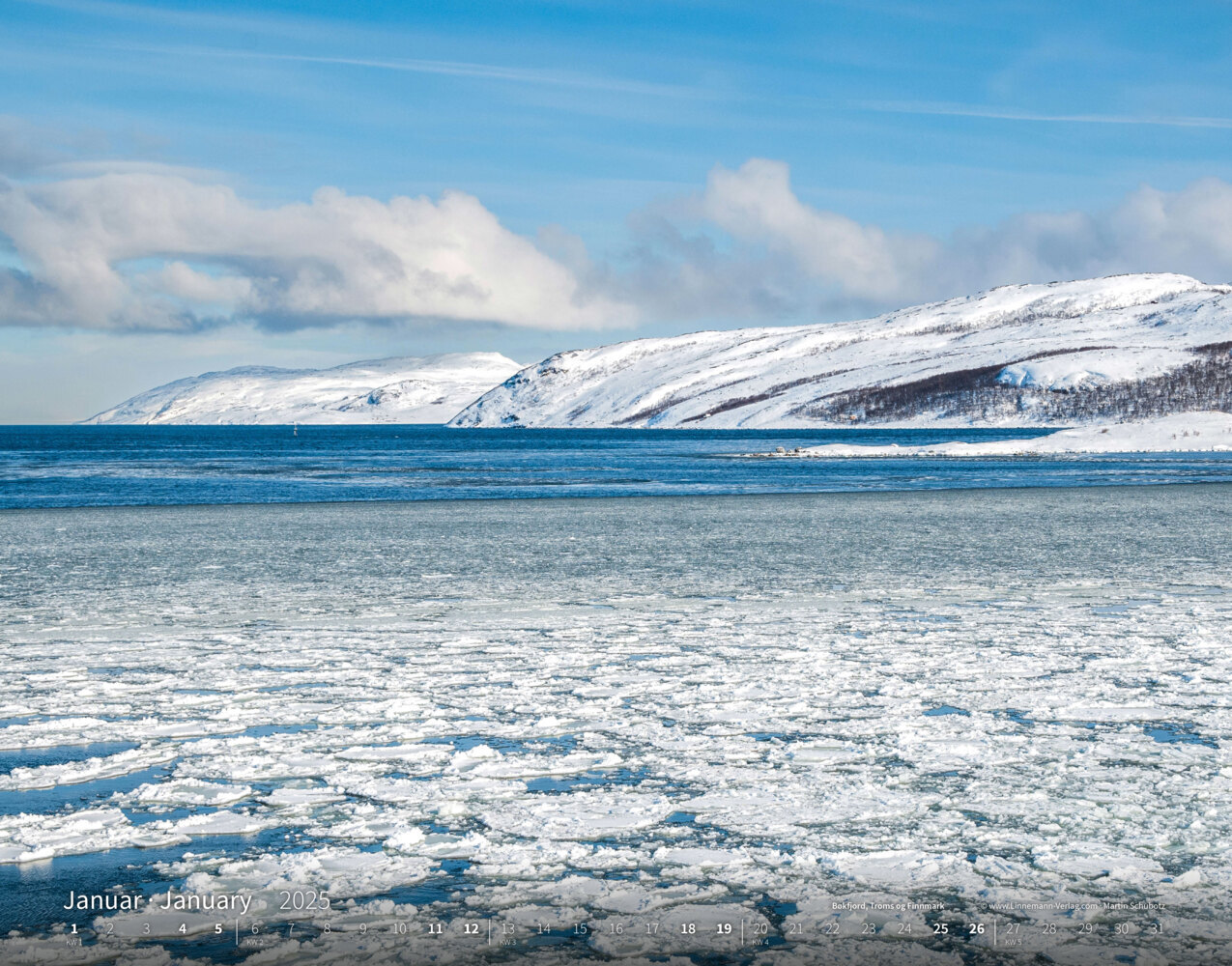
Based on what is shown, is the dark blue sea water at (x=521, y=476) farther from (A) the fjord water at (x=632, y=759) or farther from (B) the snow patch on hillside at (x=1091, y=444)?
(A) the fjord water at (x=632, y=759)

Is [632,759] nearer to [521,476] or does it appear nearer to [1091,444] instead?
[521,476]

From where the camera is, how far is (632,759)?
836cm

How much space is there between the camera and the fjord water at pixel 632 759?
19.3 ft

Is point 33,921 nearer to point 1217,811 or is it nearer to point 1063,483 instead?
point 1217,811

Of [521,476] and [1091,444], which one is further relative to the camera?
[1091,444]

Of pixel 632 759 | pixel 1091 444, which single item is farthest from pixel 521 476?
pixel 632 759

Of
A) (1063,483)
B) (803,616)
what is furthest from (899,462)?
(803,616)

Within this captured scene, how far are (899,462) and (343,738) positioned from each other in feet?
211

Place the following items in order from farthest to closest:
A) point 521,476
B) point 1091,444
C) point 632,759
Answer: point 1091,444 → point 521,476 → point 632,759

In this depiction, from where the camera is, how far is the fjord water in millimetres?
5887

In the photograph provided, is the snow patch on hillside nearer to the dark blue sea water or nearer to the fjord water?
the dark blue sea water

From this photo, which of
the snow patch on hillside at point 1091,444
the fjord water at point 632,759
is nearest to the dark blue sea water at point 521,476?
the snow patch on hillside at point 1091,444

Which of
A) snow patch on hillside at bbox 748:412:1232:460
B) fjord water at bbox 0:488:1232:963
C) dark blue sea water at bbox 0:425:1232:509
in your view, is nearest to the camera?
fjord water at bbox 0:488:1232:963

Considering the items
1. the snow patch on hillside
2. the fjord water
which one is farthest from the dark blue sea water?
the fjord water
